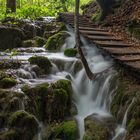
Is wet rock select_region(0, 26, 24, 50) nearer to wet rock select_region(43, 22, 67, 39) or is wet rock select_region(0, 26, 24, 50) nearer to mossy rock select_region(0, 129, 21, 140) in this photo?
wet rock select_region(43, 22, 67, 39)

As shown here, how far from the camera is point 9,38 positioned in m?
14.5

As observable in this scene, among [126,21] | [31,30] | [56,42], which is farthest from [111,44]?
[31,30]

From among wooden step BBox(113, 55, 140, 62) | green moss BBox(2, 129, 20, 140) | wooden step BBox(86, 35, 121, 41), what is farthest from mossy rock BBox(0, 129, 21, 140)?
wooden step BBox(86, 35, 121, 41)

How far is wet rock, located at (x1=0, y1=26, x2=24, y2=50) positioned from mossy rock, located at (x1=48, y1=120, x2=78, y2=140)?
7.70 m

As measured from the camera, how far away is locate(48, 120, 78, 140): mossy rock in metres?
7.47

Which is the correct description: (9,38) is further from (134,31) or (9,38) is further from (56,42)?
(134,31)

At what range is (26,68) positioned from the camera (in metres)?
9.88

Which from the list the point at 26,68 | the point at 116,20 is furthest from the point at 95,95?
the point at 116,20

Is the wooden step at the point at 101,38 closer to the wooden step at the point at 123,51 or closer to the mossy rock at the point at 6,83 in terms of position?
the wooden step at the point at 123,51

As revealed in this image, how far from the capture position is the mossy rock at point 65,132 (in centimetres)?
747

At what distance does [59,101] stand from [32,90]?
80cm

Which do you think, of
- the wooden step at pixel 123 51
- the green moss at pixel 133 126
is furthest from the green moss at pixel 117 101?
the wooden step at pixel 123 51

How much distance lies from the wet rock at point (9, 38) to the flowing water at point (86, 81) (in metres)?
3.28

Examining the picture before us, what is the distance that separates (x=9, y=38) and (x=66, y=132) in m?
8.16
